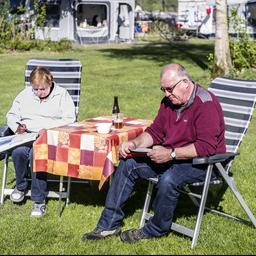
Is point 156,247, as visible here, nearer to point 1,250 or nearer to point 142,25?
point 1,250

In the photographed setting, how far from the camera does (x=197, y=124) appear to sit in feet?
12.6

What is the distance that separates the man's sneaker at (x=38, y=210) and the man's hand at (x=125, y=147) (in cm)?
91

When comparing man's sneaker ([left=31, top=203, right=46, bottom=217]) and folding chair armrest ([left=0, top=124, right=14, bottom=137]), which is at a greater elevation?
folding chair armrest ([left=0, top=124, right=14, bottom=137])

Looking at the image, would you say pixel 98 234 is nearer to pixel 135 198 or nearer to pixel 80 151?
pixel 80 151

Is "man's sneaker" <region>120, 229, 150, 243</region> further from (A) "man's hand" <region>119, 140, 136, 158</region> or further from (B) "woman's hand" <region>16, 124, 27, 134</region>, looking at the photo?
(B) "woman's hand" <region>16, 124, 27, 134</region>

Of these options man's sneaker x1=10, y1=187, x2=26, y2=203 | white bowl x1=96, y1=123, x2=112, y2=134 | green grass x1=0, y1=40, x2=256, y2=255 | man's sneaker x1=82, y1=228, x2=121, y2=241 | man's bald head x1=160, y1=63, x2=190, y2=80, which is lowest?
green grass x1=0, y1=40, x2=256, y2=255

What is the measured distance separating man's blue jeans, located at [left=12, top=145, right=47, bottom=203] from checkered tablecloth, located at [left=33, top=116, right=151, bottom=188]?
18cm

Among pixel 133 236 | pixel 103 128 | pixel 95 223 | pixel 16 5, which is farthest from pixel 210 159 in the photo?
pixel 16 5

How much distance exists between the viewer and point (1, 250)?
385 centimetres

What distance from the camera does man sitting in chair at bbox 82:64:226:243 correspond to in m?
3.83

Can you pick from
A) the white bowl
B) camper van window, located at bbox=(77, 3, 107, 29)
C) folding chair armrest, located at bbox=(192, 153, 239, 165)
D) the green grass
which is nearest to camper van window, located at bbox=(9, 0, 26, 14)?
camper van window, located at bbox=(77, 3, 107, 29)

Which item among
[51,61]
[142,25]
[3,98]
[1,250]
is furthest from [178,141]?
[142,25]

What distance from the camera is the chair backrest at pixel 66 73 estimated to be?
5.64m

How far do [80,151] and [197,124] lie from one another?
0.92 metres
